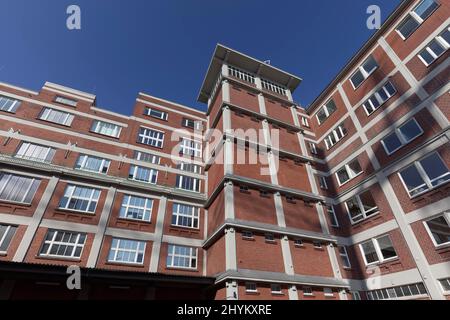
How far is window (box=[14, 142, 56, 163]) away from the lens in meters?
15.9

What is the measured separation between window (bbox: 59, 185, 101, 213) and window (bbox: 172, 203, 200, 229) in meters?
5.33

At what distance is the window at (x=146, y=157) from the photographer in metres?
19.2

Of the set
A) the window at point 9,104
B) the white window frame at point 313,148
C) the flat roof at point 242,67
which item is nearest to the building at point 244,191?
the window at point 9,104

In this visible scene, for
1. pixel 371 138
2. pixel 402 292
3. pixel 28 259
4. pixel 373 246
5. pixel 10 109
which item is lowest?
pixel 402 292

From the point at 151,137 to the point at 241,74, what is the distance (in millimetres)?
11112

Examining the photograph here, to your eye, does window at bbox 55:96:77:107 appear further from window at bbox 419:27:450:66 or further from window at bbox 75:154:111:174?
window at bbox 419:27:450:66

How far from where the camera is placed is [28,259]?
1265cm

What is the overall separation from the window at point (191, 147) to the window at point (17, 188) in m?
10.6

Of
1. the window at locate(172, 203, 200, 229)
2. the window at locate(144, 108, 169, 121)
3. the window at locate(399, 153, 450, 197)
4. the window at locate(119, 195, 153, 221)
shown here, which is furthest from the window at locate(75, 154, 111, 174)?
the window at locate(399, 153, 450, 197)
